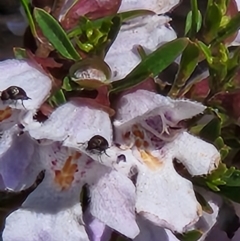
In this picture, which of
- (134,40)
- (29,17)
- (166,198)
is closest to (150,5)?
(134,40)

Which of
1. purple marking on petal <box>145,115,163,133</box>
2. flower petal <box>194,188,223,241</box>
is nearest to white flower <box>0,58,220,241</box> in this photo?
purple marking on petal <box>145,115,163,133</box>

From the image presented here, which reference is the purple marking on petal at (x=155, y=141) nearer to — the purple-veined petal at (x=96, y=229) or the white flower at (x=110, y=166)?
the white flower at (x=110, y=166)

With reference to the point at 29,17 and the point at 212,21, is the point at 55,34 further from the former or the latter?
the point at 212,21

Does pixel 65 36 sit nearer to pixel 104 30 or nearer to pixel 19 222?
pixel 104 30

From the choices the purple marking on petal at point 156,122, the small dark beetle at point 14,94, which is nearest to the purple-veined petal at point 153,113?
the purple marking on petal at point 156,122

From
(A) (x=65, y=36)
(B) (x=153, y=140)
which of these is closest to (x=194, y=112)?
(B) (x=153, y=140)

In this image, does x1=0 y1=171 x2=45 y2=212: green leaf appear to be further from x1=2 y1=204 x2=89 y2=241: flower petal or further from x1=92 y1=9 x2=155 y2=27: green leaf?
x1=92 y1=9 x2=155 y2=27: green leaf
